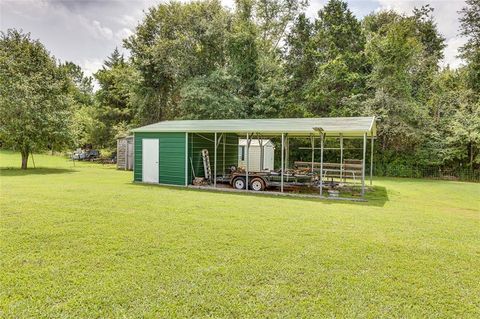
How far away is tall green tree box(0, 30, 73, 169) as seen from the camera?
48.9ft

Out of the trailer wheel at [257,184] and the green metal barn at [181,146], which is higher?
the green metal barn at [181,146]

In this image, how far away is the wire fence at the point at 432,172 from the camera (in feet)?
50.3

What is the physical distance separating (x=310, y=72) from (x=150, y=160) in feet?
42.7

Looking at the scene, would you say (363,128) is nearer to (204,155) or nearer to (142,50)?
(204,155)

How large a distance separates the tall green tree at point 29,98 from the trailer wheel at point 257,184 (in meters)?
11.2

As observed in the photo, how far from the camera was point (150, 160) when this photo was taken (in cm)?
1192

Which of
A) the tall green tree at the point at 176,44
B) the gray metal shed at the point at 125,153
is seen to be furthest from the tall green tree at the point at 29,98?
the tall green tree at the point at 176,44

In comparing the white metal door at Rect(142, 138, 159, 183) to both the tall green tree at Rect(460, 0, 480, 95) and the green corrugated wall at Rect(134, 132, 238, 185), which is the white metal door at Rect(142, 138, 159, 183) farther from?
the tall green tree at Rect(460, 0, 480, 95)

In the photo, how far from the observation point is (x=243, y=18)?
2128 centimetres

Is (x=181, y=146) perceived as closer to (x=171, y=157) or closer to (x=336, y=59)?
(x=171, y=157)

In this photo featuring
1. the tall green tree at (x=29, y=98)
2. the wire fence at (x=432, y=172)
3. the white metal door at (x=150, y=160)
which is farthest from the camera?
the wire fence at (x=432, y=172)

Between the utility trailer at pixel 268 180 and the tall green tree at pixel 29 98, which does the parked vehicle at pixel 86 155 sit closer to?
the tall green tree at pixel 29 98

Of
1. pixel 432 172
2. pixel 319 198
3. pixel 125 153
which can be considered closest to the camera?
pixel 319 198

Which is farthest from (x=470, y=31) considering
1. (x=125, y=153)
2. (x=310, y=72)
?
(x=125, y=153)
